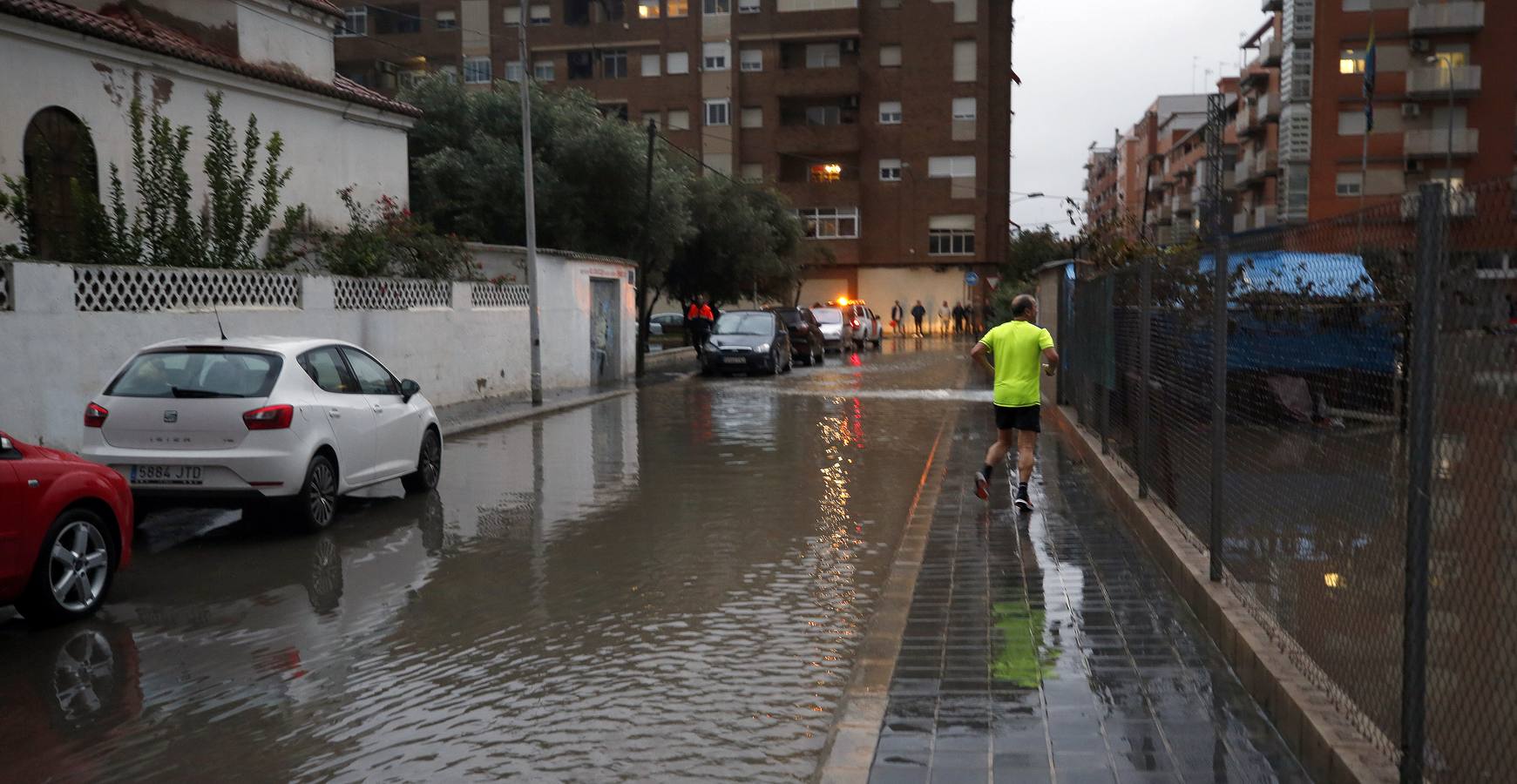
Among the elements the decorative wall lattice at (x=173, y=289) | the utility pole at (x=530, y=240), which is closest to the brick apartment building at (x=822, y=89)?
the utility pole at (x=530, y=240)

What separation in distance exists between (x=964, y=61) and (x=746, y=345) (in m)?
39.3

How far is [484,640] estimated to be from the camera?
681 centimetres

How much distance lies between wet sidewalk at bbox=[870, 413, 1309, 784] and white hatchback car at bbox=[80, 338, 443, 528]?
4.86 metres

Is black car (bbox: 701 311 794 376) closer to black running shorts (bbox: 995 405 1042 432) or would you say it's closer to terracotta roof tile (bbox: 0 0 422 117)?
terracotta roof tile (bbox: 0 0 422 117)

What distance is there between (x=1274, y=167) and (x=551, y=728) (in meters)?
68.6

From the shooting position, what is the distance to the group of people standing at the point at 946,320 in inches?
2673

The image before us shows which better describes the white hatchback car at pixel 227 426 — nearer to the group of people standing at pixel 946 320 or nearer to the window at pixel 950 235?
the group of people standing at pixel 946 320

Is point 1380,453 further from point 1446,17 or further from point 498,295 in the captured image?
point 1446,17

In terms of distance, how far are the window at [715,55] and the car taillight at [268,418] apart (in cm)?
6212

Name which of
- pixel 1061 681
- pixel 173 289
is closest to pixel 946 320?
pixel 173 289

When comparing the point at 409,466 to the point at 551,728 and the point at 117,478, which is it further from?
the point at 551,728

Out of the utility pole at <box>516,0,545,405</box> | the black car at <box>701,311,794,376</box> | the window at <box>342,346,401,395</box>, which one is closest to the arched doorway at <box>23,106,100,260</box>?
the utility pole at <box>516,0,545,405</box>

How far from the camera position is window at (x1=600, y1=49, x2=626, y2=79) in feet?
233

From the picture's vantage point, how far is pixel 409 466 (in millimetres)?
12102
